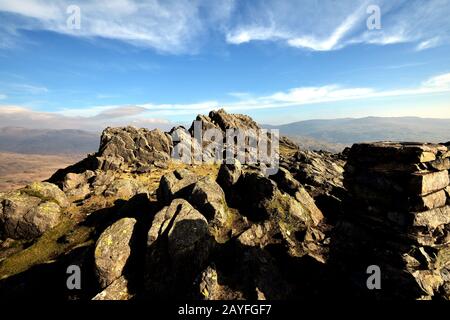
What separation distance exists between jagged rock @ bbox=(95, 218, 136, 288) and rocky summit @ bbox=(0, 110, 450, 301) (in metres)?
0.09

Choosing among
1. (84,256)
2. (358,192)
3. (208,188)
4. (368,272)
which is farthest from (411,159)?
(84,256)

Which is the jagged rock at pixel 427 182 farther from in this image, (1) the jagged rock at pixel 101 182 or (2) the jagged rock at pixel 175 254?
(1) the jagged rock at pixel 101 182

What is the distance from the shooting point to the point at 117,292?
21500 mm

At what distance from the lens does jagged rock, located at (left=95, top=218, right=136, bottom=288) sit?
2211cm

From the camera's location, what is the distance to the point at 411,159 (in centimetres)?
1819

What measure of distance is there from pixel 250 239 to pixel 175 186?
39.6 feet

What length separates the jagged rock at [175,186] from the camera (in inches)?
1249

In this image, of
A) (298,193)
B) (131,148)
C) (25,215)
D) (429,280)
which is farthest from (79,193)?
(429,280)

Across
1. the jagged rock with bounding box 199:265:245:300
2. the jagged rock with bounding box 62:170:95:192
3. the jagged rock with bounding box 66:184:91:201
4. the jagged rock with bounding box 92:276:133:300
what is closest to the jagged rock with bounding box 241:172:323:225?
the jagged rock with bounding box 199:265:245:300

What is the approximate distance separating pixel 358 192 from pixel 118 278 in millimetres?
21787

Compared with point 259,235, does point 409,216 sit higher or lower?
higher

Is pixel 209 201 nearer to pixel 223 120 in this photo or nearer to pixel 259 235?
pixel 259 235

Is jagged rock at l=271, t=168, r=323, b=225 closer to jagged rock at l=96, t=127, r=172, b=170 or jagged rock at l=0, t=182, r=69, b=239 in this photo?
jagged rock at l=0, t=182, r=69, b=239

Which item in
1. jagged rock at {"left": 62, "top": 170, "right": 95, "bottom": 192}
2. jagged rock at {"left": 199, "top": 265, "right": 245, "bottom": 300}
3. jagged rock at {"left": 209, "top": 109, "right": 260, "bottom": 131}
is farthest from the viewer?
jagged rock at {"left": 209, "top": 109, "right": 260, "bottom": 131}
